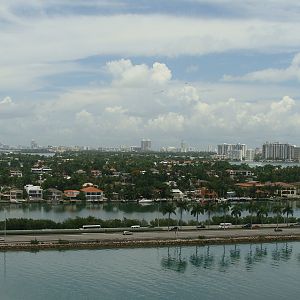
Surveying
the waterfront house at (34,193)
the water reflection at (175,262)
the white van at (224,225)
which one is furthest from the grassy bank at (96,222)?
the waterfront house at (34,193)

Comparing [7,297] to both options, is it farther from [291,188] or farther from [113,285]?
[291,188]

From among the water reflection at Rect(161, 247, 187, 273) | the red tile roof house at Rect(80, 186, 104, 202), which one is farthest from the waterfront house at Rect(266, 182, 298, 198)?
the water reflection at Rect(161, 247, 187, 273)

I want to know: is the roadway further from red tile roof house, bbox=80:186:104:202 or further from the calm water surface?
red tile roof house, bbox=80:186:104:202

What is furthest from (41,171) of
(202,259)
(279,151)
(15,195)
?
(279,151)

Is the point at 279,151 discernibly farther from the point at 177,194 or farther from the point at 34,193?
the point at 34,193

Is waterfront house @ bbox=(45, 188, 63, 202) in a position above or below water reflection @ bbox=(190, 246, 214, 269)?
above

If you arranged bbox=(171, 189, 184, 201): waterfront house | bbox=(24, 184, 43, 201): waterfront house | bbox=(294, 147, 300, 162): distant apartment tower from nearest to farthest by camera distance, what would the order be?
1. bbox=(24, 184, 43, 201): waterfront house
2. bbox=(171, 189, 184, 201): waterfront house
3. bbox=(294, 147, 300, 162): distant apartment tower
